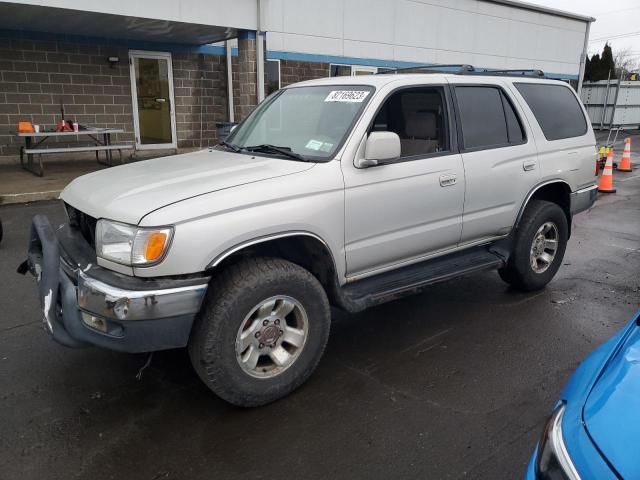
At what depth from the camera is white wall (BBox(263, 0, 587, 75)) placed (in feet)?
49.1

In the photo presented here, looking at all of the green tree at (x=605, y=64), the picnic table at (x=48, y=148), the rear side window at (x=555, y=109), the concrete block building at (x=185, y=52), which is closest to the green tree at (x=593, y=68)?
the green tree at (x=605, y=64)

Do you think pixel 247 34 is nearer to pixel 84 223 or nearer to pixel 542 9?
pixel 84 223

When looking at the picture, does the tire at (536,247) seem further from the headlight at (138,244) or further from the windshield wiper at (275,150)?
the headlight at (138,244)

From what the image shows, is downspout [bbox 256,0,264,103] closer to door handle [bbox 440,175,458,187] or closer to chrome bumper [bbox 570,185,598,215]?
chrome bumper [bbox 570,185,598,215]

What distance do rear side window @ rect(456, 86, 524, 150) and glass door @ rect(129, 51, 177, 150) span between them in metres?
10.9

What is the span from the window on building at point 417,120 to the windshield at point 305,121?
0.41 metres

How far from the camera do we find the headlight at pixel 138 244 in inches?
110

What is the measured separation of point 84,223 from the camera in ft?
11.6

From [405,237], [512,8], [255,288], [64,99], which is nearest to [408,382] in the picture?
[405,237]

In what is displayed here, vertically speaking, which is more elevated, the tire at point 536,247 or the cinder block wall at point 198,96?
the cinder block wall at point 198,96

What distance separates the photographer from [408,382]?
3.55m

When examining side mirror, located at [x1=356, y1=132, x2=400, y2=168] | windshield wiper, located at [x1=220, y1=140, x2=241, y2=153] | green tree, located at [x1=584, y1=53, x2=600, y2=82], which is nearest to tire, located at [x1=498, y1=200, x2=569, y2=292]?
side mirror, located at [x1=356, y1=132, x2=400, y2=168]

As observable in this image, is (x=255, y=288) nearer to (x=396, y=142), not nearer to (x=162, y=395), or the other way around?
(x=162, y=395)

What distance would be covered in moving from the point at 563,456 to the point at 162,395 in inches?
101
